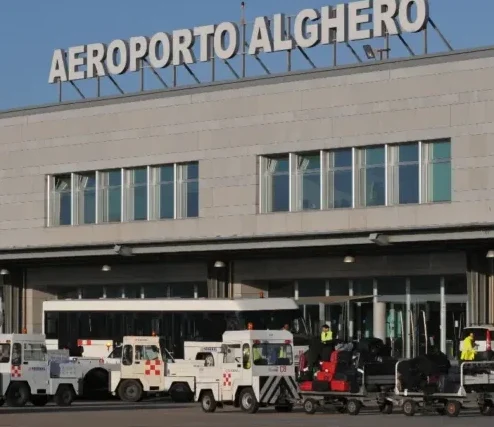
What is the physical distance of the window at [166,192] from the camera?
55875 mm

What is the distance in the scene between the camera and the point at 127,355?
4419 cm

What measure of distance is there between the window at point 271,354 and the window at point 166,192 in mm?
18562

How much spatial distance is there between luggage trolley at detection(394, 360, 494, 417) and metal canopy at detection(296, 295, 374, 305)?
1726 centimetres

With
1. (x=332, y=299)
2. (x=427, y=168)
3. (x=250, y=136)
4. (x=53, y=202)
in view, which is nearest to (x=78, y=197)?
→ (x=53, y=202)

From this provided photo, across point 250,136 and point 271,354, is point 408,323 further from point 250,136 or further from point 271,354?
point 271,354

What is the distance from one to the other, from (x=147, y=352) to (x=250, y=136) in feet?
39.4

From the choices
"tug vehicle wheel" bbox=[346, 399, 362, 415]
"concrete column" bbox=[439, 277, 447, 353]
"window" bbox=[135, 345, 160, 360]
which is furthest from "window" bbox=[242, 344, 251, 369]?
"concrete column" bbox=[439, 277, 447, 353]

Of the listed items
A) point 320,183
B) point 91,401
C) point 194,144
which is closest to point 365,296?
point 320,183

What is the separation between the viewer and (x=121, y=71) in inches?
2247

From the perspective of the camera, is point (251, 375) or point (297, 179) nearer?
point (251, 375)

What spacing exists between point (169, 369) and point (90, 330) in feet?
28.5

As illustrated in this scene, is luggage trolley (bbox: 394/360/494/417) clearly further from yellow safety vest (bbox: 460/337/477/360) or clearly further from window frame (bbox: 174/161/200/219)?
window frame (bbox: 174/161/200/219)

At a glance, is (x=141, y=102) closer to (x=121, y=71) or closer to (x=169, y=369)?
(x=121, y=71)

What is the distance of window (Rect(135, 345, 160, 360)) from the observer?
44.0 meters
